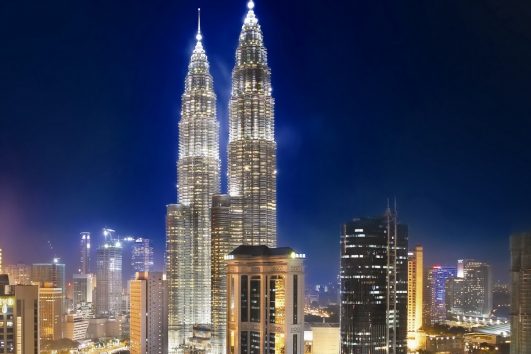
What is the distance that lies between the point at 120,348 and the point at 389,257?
9691 millimetres

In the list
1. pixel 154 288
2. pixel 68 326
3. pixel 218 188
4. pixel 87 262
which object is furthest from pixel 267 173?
pixel 87 262

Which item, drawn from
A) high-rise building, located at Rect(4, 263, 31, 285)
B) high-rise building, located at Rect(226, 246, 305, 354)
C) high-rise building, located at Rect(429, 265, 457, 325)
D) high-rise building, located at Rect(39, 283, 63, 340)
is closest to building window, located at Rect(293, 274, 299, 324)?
high-rise building, located at Rect(226, 246, 305, 354)

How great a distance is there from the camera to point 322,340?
10.7m

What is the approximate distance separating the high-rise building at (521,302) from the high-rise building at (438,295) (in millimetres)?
3841

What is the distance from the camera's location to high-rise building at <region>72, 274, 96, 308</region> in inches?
829

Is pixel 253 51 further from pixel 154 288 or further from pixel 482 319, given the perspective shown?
pixel 482 319

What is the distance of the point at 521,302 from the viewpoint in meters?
8.21

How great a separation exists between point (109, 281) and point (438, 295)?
1142 cm

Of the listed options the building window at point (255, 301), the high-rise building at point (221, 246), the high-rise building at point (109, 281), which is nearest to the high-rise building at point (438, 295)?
the high-rise building at point (221, 246)

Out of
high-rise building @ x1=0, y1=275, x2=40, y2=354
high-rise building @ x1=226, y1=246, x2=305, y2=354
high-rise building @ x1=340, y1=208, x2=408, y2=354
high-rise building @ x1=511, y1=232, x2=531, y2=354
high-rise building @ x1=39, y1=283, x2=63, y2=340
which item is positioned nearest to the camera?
high-rise building @ x1=0, y1=275, x2=40, y2=354

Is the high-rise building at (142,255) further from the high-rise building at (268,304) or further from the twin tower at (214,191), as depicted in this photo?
the high-rise building at (268,304)

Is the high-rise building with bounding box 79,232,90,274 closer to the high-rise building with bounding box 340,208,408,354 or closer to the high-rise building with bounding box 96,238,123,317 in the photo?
the high-rise building with bounding box 96,238,123,317

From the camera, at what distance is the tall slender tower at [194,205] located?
13.5 m

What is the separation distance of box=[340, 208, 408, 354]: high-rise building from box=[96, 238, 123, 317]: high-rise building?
11.9m
